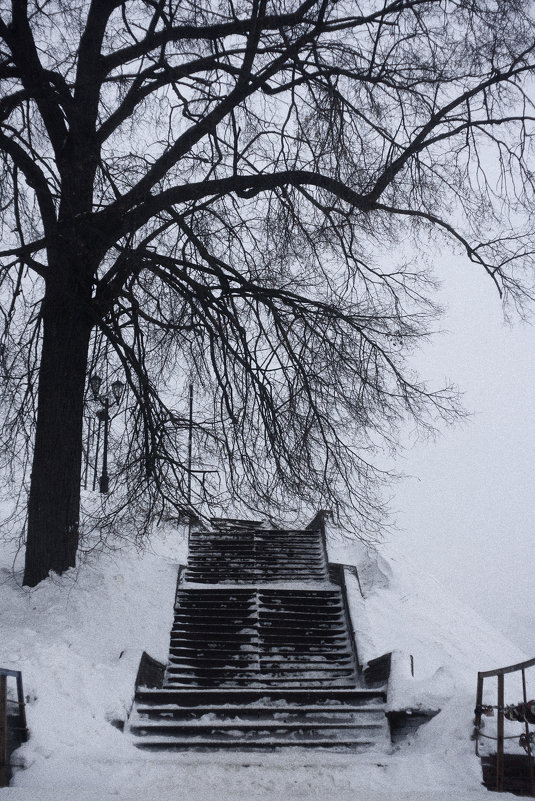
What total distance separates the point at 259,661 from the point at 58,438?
13.4 feet

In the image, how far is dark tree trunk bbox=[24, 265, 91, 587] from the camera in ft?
33.8

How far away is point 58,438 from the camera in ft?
34.1

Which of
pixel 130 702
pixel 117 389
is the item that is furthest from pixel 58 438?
pixel 130 702

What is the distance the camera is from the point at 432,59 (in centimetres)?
975

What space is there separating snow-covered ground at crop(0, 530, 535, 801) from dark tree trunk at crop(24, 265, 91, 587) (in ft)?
1.60

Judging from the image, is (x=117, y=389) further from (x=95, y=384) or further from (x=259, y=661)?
(x=259, y=661)

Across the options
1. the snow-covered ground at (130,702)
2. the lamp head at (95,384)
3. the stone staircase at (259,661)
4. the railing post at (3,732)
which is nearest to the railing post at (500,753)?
the snow-covered ground at (130,702)

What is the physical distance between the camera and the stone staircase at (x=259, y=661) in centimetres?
802

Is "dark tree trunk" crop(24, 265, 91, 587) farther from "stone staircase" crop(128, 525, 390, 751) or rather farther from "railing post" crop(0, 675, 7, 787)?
"railing post" crop(0, 675, 7, 787)

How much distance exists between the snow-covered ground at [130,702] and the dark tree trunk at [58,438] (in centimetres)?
49

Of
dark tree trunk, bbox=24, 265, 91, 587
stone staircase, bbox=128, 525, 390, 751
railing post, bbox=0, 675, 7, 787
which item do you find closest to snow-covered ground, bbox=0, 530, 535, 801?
railing post, bbox=0, 675, 7, 787

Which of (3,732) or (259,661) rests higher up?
(259,661)

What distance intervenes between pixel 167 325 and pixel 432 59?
499cm

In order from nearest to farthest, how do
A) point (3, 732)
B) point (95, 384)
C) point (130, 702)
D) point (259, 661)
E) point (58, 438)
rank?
point (3, 732) → point (130, 702) → point (259, 661) → point (58, 438) → point (95, 384)
